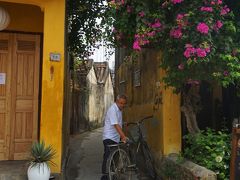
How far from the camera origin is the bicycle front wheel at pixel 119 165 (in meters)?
7.30

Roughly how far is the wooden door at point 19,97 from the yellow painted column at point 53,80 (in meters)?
1.28

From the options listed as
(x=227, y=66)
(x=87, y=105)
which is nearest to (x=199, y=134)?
(x=227, y=66)

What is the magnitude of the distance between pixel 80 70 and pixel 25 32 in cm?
1098

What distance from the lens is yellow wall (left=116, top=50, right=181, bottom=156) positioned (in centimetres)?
783


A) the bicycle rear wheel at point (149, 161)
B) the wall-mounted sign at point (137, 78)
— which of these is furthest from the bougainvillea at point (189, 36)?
the wall-mounted sign at point (137, 78)

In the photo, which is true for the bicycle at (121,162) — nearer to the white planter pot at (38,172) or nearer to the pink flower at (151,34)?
the white planter pot at (38,172)

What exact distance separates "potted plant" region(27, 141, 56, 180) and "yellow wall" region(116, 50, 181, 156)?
8.02ft

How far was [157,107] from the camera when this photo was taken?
838 cm

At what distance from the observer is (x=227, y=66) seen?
623 centimetres

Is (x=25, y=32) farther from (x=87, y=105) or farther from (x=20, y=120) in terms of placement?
(x=87, y=105)

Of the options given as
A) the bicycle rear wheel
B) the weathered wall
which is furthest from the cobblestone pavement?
the weathered wall

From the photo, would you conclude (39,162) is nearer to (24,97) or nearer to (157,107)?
(24,97)

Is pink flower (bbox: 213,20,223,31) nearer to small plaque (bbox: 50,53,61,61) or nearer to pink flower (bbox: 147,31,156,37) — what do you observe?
pink flower (bbox: 147,31,156,37)

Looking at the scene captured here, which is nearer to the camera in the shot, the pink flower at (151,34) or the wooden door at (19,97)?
the pink flower at (151,34)
